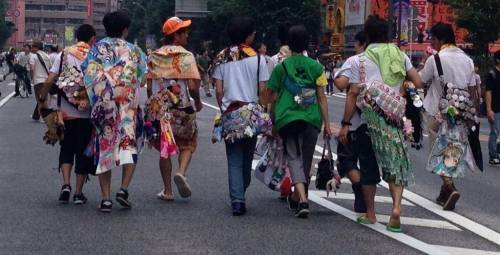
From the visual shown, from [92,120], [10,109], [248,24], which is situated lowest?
[10,109]

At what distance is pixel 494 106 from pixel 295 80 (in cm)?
694

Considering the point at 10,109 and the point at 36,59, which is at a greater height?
the point at 36,59

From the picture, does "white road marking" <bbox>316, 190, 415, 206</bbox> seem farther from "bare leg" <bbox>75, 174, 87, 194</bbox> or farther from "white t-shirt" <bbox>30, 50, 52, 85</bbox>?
"white t-shirt" <bbox>30, 50, 52, 85</bbox>

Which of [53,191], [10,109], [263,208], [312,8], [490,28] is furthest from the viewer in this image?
[312,8]

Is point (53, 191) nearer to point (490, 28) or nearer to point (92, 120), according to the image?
point (92, 120)

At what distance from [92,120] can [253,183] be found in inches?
117

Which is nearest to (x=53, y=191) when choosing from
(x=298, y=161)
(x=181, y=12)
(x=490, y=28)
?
(x=298, y=161)

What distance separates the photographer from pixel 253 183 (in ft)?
39.8

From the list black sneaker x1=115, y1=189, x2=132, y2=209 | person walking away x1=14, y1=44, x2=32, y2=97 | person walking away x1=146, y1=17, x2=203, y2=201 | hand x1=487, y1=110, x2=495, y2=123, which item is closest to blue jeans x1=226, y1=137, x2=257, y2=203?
person walking away x1=146, y1=17, x2=203, y2=201

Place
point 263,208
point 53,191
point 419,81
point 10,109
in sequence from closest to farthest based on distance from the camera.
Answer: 1. point 419,81
2. point 263,208
3. point 53,191
4. point 10,109

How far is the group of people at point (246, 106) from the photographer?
909 cm

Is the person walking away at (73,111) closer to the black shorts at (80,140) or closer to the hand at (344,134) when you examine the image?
the black shorts at (80,140)

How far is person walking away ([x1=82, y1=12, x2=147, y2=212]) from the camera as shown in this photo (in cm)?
952

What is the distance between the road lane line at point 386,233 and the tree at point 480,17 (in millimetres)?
21501
